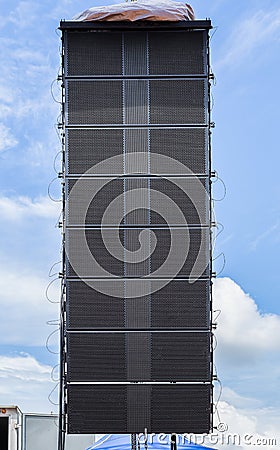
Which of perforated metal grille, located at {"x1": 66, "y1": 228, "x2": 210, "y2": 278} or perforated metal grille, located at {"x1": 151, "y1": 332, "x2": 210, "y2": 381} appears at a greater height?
perforated metal grille, located at {"x1": 66, "y1": 228, "x2": 210, "y2": 278}

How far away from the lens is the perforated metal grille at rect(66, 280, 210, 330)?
680 cm

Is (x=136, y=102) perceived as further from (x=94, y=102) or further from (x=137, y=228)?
(x=137, y=228)

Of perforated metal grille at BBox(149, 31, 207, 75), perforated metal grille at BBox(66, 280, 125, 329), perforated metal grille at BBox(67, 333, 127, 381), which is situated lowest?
perforated metal grille at BBox(67, 333, 127, 381)

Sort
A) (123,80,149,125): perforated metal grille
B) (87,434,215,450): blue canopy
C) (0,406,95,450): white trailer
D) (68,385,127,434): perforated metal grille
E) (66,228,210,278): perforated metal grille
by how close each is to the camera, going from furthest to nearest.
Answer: (87,434,215,450): blue canopy
(0,406,95,450): white trailer
(123,80,149,125): perforated metal grille
(66,228,210,278): perforated metal grille
(68,385,127,434): perforated metal grille

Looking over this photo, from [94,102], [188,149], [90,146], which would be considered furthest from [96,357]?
[94,102]

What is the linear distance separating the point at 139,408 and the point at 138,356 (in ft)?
1.32

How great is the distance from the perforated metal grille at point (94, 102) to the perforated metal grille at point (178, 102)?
0.29 meters

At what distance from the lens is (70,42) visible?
7016 millimetres

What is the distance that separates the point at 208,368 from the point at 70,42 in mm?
2832

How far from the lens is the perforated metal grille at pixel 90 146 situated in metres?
6.91

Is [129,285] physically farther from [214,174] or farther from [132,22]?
[132,22]

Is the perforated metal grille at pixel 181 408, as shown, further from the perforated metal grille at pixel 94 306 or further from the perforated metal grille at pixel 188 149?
the perforated metal grille at pixel 188 149

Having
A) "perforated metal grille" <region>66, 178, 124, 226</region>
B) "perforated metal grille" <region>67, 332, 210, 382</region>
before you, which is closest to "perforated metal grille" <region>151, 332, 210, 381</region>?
"perforated metal grille" <region>67, 332, 210, 382</region>

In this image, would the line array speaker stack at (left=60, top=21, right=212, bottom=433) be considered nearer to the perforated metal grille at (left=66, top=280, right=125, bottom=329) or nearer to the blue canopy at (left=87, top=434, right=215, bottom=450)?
the perforated metal grille at (left=66, top=280, right=125, bottom=329)
